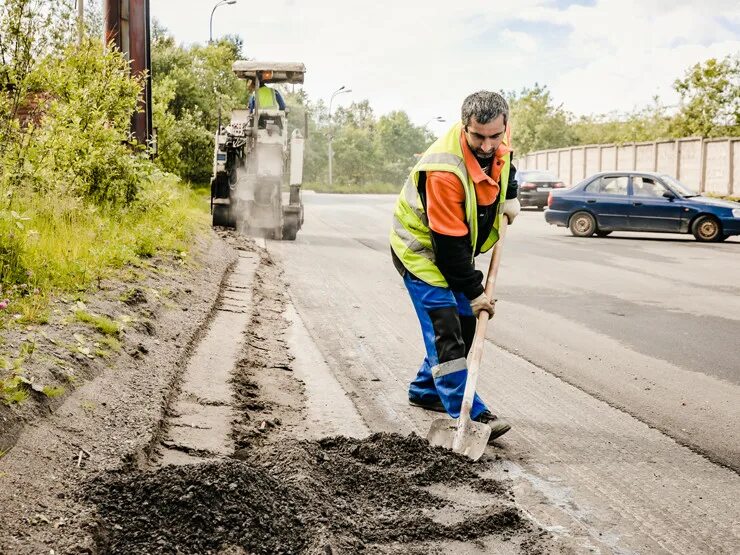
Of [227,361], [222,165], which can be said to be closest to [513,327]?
[227,361]

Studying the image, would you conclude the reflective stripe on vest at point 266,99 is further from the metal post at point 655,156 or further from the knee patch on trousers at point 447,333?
the metal post at point 655,156

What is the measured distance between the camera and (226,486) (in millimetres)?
3564

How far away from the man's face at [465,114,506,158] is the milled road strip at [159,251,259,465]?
203 centimetres

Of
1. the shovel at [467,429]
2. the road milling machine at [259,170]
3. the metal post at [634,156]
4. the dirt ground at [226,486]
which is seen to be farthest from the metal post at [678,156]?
the shovel at [467,429]

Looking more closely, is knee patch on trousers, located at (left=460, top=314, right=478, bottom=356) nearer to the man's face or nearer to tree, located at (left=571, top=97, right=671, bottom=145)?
the man's face

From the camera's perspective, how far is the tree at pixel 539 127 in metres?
67.6

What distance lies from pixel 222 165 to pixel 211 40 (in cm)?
2635

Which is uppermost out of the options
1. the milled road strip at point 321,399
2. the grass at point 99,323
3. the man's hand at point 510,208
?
the man's hand at point 510,208

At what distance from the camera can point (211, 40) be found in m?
41.2

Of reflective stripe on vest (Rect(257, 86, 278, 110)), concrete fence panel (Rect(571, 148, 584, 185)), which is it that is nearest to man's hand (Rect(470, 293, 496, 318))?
reflective stripe on vest (Rect(257, 86, 278, 110))

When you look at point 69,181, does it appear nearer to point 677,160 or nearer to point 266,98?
point 266,98

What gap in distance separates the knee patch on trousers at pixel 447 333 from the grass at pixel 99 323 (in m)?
2.39

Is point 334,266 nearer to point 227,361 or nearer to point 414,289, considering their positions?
point 227,361

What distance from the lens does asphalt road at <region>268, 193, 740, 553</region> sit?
12.6 feet
